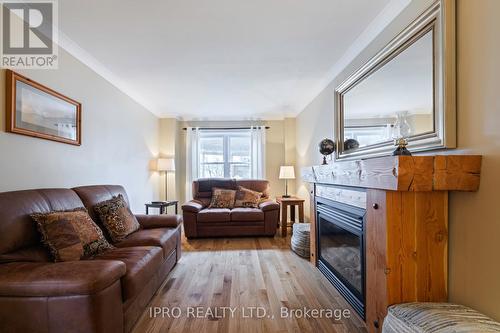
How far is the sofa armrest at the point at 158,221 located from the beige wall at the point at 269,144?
2592 millimetres

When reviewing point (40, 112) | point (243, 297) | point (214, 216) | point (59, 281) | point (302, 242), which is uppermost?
point (40, 112)

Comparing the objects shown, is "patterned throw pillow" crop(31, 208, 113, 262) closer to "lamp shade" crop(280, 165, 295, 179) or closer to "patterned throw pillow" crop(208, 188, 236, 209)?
"patterned throw pillow" crop(208, 188, 236, 209)

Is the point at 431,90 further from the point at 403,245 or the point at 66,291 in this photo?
the point at 66,291

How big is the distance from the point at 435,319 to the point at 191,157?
16.5 ft

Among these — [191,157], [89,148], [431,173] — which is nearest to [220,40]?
→ [89,148]

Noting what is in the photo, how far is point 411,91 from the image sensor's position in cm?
175

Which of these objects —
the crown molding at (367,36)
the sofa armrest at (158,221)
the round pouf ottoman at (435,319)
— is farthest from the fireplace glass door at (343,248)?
the sofa armrest at (158,221)

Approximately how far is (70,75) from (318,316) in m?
3.32

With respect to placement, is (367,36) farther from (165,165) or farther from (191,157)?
(191,157)

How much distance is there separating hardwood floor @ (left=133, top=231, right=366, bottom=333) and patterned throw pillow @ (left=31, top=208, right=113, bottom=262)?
0.70 m

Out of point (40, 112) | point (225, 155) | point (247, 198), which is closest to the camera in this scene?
point (40, 112)

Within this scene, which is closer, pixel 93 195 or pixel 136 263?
pixel 136 263

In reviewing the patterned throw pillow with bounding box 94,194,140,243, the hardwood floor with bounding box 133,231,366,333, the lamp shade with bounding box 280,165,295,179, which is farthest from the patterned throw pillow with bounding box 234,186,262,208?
the patterned throw pillow with bounding box 94,194,140,243

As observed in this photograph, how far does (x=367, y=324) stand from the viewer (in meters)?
1.72
